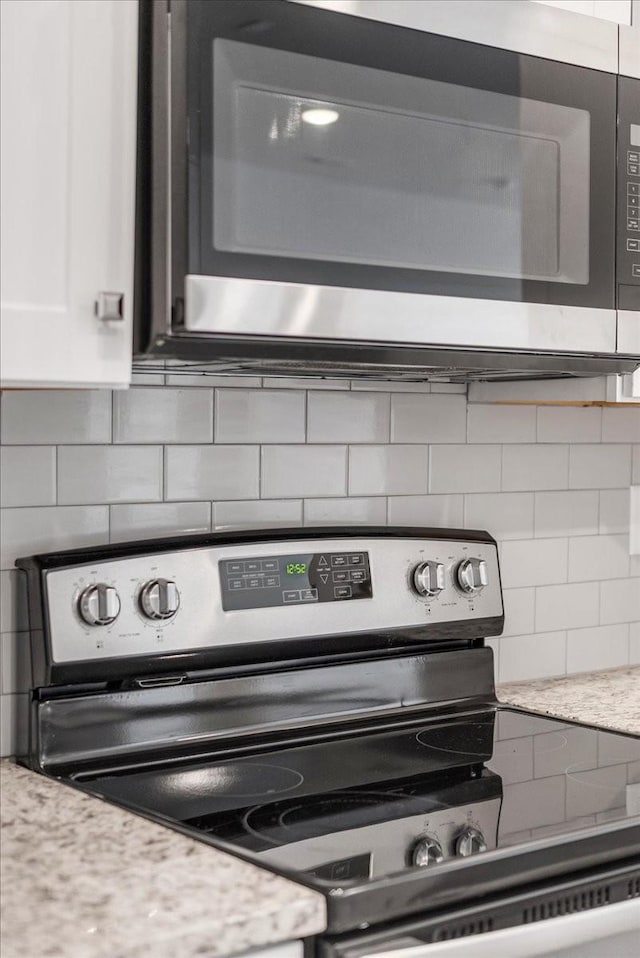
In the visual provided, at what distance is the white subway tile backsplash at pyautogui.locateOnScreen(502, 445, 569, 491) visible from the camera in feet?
6.61

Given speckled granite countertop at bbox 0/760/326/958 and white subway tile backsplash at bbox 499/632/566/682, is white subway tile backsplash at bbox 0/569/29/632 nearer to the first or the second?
speckled granite countertop at bbox 0/760/326/958

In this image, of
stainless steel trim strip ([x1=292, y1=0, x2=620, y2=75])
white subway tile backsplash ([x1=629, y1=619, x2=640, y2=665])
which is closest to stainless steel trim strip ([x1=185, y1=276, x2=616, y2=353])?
stainless steel trim strip ([x1=292, y1=0, x2=620, y2=75])

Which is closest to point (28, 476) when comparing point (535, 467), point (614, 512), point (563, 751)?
point (563, 751)

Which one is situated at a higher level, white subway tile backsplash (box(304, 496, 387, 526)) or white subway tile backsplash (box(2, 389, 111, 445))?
white subway tile backsplash (box(2, 389, 111, 445))

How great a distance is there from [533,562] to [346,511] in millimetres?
411

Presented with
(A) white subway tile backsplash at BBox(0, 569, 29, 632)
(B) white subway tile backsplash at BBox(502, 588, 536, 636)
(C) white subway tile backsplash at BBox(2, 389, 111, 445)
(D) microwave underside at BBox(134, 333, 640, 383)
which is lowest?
(B) white subway tile backsplash at BBox(502, 588, 536, 636)

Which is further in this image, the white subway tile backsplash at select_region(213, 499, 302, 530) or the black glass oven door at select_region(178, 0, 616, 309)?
the white subway tile backsplash at select_region(213, 499, 302, 530)

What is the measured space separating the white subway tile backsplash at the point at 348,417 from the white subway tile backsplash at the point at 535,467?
0.27 metres

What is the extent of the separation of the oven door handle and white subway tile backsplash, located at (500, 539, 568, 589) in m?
0.80

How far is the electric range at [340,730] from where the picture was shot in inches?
47.1

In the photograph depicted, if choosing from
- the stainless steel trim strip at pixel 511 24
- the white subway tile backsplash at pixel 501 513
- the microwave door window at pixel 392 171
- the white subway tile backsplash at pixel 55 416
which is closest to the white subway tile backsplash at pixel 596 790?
the white subway tile backsplash at pixel 501 513

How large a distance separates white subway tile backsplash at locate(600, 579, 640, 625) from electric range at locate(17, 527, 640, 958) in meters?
0.37

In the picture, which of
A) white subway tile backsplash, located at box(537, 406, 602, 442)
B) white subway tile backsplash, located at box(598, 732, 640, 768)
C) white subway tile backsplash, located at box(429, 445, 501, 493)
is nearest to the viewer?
white subway tile backsplash, located at box(598, 732, 640, 768)

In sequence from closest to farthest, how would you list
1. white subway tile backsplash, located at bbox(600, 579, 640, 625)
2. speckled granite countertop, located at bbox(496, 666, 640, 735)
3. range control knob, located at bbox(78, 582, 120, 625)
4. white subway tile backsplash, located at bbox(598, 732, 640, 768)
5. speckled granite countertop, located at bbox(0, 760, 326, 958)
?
speckled granite countertop, located at bbox(0, 760, 326, 958) < range control knob, located at bbox(78, 582, 120, 625) < white subway tile backsplash, located at bbox(598, 732, 640, 768) < speckled granite countertop, located at bbox(496, 666, 640, 735) < white subway tile backsplash, located at bbox(600, 579, 640, 625)
